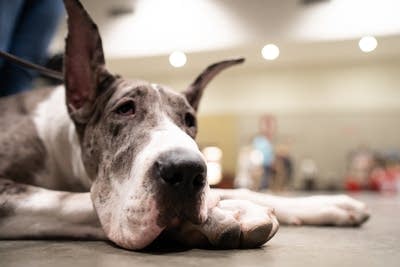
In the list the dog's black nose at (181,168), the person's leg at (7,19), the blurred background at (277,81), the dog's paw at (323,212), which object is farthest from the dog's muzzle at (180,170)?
the blurred background at (277,81)

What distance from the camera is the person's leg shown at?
3.04m

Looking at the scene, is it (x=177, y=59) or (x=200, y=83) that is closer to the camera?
(x=200, y=83)

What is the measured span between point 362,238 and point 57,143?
4.50ft

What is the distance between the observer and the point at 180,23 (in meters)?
8.67

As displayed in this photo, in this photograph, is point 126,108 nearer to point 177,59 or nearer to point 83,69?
point 83,69

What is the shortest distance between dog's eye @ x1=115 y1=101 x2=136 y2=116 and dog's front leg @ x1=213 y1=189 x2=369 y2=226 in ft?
2.31

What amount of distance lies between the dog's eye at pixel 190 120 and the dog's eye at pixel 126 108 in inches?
8.5

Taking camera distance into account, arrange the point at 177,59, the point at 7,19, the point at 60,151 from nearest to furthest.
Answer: the point at 60,151, the point at 7,19, the point at 177,59

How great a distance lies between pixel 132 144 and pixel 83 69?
1.78ft

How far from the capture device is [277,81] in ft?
42.2

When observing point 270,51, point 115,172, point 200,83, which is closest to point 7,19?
point 200,83

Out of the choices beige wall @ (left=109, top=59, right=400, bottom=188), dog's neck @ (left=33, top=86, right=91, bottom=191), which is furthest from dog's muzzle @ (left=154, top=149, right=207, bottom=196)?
beige wall @ (left=109, top=59, right=400, bottom=188)

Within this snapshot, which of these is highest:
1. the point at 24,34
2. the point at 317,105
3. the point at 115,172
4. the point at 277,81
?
the point at 277,81

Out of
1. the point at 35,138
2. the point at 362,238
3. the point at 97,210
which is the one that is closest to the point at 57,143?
the point at 35,138
